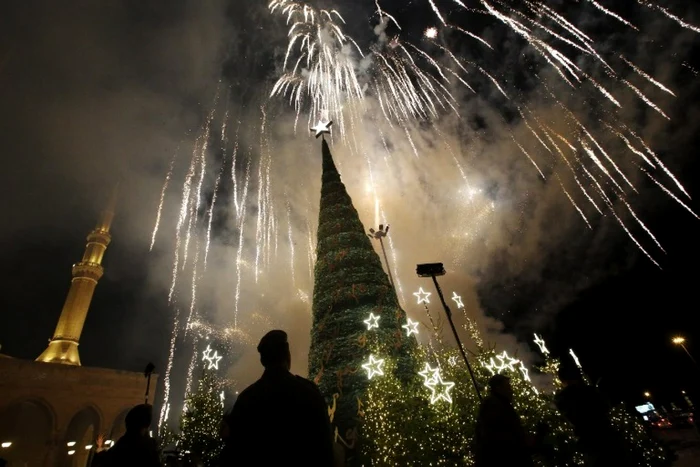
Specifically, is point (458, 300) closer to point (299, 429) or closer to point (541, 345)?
point (541, 345)

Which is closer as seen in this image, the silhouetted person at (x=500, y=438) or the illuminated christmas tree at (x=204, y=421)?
the silhouetted person at (x=500, y=438)

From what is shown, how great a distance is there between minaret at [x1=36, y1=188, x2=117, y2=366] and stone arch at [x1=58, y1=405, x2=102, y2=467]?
6448 mm

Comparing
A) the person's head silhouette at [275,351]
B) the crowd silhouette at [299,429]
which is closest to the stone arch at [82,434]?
the crowd silhouette at [299,429]

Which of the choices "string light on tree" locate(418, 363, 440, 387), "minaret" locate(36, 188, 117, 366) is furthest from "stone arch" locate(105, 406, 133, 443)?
"string light on tree" locate(418, 363, 440, 387)

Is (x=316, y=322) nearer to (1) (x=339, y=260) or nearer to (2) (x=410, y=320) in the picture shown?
(1) (x=339, y=260)

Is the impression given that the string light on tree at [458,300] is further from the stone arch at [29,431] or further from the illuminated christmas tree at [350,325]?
the stone arch at [29,431]

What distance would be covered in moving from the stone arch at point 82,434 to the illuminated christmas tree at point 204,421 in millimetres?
18848

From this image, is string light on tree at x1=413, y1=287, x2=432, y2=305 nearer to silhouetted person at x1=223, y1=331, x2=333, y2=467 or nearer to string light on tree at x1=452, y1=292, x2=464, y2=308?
string light on tree at x1=452, y1=292, x2=464, y2=308

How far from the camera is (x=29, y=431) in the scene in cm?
2644

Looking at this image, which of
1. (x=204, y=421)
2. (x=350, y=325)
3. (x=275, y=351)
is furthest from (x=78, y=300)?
(x=275, y=351)

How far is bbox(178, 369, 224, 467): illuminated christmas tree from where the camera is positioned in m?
14.6

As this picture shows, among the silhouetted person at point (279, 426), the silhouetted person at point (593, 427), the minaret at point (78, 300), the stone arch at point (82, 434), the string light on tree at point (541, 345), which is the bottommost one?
the silhouetted person at point (593, 427)

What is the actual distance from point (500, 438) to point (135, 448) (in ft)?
12.5

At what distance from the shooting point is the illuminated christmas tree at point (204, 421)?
14.6 metres
